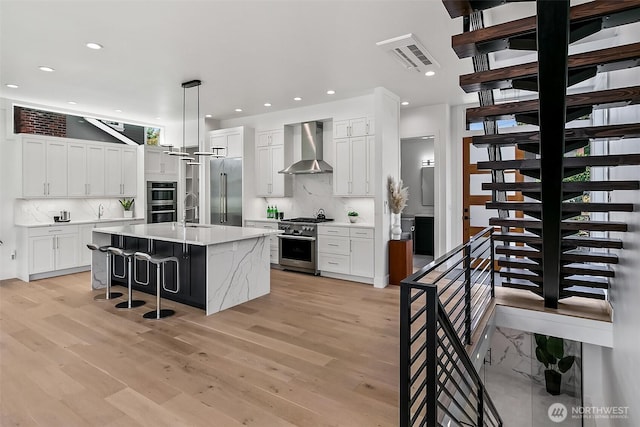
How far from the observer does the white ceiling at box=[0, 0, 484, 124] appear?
10.2 ft

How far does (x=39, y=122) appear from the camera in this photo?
20.6 feet

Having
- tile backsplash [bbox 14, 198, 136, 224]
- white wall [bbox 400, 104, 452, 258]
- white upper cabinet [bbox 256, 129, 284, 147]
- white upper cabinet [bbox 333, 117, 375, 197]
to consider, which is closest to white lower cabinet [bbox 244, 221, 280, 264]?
white upper cabinet [bbox 333, 117, 375, 197]

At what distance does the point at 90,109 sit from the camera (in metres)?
6.66

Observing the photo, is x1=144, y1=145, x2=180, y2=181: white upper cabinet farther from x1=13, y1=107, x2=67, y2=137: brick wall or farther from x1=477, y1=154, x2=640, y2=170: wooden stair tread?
x1=477, y1=154, x2=640, y2=170: wooden stair tread

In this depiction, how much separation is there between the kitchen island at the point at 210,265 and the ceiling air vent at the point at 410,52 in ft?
8.76

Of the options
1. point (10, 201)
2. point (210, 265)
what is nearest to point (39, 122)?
point (10, 201)

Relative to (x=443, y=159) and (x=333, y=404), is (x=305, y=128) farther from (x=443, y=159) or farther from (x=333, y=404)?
(x=333, y=404)

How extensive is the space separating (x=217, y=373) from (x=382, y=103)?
4.25m

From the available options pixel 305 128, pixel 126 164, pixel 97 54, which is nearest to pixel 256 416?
pixel 97 54

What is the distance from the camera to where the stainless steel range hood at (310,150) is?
21.0ft

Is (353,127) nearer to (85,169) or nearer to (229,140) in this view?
(229,140)

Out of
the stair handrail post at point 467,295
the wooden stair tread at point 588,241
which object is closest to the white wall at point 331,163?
the wooden stair tread at point 588,241

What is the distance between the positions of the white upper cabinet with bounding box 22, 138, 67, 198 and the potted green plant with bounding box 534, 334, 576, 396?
320 inches

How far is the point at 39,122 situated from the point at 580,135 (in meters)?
7.86
